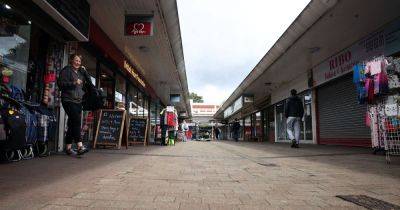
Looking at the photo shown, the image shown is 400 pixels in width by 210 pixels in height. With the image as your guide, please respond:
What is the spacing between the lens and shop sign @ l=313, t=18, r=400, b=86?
937cm

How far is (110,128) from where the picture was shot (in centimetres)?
895

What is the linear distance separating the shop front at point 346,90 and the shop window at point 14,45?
7928 millimetres

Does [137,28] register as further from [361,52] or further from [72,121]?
[361,52]

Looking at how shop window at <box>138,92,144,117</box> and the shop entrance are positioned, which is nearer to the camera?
the shop entrance

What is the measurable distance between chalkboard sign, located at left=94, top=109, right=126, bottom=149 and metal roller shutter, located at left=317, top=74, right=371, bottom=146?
7524 millimetres

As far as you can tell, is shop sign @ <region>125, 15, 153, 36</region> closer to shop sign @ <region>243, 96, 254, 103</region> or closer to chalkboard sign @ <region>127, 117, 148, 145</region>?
chalkboard sign @ <region>127, 117, 148, 145</region>

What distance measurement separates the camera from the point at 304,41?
11406 millimetres

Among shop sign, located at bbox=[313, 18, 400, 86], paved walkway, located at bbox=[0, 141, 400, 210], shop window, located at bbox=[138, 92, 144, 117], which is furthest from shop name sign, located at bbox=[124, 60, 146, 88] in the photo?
paved walkway, located at bbox=[0, 141, 400, 210]

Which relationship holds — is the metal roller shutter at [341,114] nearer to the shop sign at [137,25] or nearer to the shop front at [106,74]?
the shop sign at [137,25]

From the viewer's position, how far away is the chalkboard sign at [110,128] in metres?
8.80

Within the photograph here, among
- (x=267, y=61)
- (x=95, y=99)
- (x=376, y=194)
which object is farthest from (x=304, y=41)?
(x=376, y=194)

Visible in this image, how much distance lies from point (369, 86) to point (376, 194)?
3527 mm

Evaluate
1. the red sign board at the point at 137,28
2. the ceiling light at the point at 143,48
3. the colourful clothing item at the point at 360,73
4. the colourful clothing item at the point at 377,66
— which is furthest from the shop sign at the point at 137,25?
the colourful clothing item at the point at 377,66

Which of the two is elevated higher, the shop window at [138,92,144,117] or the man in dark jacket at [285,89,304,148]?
the shop window at [138,92,144,117]
